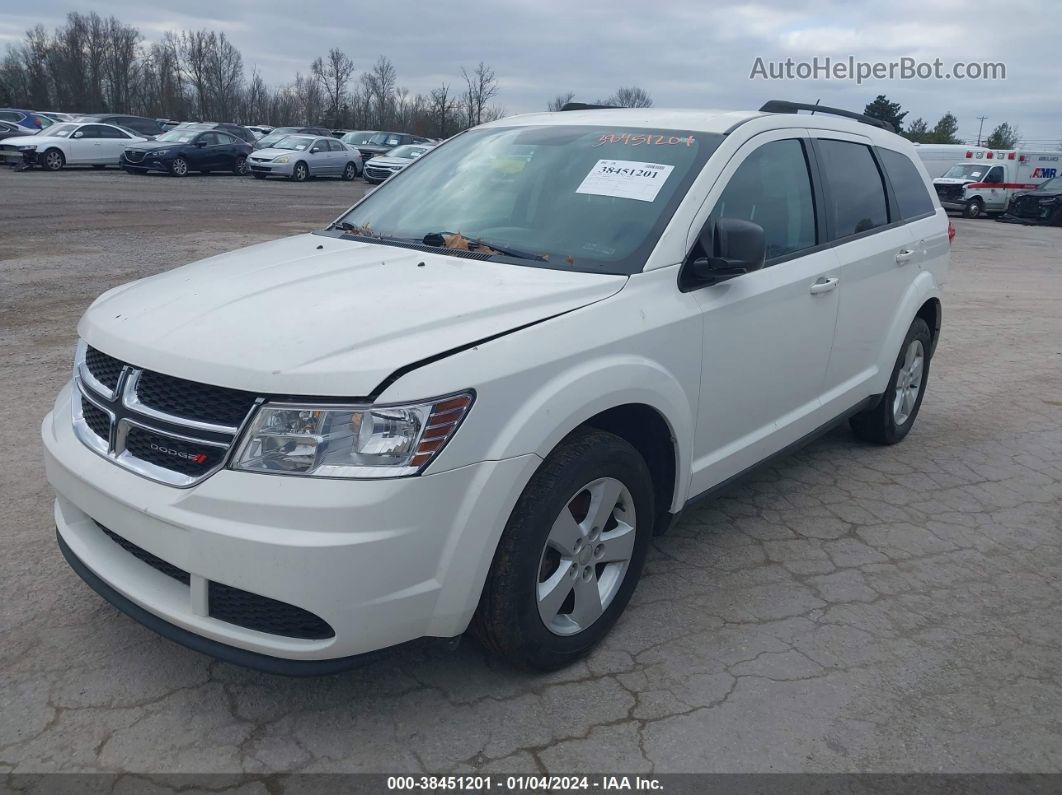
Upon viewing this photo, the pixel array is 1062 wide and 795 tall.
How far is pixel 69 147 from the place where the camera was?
2584 cm

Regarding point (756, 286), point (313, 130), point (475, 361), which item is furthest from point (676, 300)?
point (313, 130)

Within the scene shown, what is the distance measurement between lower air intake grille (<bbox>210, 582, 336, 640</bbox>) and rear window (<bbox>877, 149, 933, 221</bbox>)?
4093 mm

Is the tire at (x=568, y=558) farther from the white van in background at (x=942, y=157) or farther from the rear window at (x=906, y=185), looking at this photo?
the white van in background at (x=942, y=157)

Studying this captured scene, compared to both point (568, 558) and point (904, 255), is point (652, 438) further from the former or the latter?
point (904, 255)

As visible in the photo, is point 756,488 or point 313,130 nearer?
point 756,488

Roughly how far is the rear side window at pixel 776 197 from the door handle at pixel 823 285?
0.17 meters

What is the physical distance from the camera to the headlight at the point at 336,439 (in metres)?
2.37

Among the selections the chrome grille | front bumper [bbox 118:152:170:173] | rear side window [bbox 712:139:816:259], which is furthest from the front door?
front bumper [bbox 118:152:170:173]

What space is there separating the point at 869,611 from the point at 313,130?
1567 inches

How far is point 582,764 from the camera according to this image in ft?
8.47

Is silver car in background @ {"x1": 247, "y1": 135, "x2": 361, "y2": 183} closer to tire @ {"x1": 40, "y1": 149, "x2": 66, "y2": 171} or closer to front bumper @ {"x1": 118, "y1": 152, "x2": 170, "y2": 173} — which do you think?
front bumper @ {"x1": 118, "y1": 152, "x2": 170, "y2": 173}

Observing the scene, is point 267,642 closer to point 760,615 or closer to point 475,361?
point 475,361

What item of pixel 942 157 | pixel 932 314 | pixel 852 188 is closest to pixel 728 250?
pixel 852 188

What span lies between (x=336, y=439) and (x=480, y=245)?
1.32 m
